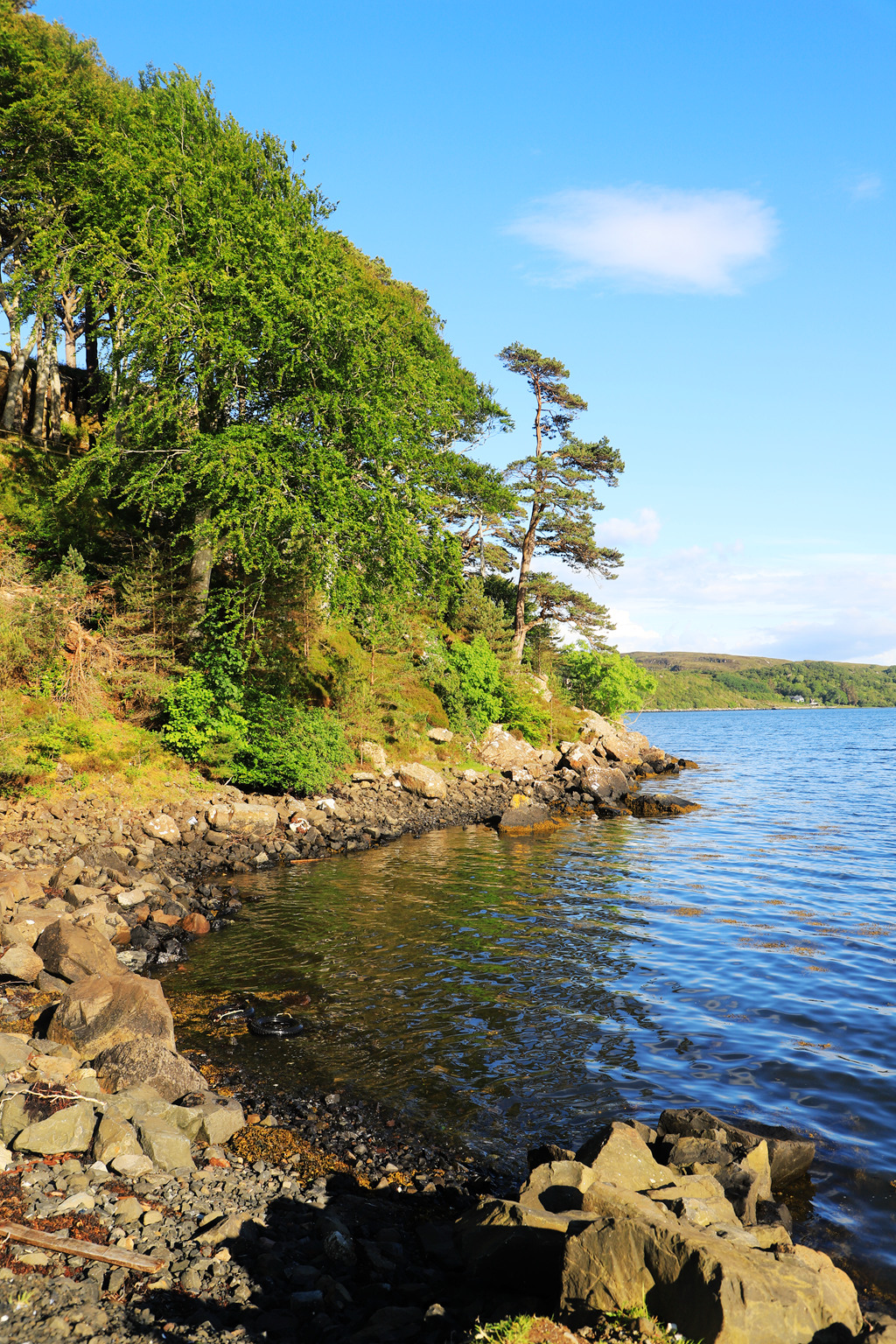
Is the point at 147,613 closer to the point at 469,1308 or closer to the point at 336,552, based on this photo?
the point at 336,552

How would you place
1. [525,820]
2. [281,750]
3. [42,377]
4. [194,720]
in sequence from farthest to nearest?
1. [42,377]
2. [525,820]
3. [281,750]
4. [194,720]

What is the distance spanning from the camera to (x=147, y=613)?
78.6 ft

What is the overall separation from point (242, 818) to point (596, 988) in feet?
41.5

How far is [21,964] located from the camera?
35.0 feet

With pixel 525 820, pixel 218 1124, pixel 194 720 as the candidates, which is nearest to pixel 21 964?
pixel 218 1124

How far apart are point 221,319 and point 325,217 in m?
8.45

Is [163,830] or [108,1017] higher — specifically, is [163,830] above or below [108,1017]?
below

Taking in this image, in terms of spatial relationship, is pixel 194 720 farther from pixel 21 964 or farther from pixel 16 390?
pixel 16 390

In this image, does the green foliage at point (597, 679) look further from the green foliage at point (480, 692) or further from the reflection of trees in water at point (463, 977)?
the reflection of trees in water at point (463, 977)

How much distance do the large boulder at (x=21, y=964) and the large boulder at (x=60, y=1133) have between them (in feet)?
14.1

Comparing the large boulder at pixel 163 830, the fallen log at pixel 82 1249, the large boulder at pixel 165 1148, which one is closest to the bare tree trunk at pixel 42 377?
the large boulder at pixel 163 830

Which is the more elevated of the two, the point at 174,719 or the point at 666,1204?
the point at 174,719

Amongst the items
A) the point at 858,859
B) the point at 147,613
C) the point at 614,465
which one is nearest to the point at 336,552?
the point at 147,613

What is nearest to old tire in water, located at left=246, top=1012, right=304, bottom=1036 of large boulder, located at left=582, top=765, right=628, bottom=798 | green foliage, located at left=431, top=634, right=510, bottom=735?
large boulder, located at left=582, top=765, right=628, bottom=798
